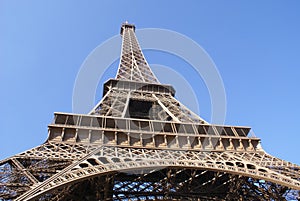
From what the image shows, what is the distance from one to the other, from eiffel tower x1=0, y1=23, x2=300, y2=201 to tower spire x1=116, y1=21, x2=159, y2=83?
960cm

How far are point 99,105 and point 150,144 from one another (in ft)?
21.3

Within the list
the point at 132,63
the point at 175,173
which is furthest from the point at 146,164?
the point at 132,63

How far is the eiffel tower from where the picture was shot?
14086 millimetres

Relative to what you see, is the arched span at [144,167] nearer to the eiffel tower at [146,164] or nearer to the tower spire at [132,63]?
the eiffel tower at [146,164]

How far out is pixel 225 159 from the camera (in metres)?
17.8

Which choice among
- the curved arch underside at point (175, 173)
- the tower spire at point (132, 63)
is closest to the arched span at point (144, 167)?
the curved arch underside at point (175, 173)

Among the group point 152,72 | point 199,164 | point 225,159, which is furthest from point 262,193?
point 152,72

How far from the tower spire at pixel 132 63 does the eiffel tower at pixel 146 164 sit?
9.60m

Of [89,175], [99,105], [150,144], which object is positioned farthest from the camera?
[99,105]

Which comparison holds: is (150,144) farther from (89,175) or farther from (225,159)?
(89,175)

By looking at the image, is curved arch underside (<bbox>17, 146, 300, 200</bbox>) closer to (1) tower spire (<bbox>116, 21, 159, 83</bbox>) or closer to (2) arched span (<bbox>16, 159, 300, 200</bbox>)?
(2) arched span (<bbox>16, 159, 300, 200</bbox>)

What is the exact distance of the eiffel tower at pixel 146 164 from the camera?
46.2 ft

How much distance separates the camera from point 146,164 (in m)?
15.0

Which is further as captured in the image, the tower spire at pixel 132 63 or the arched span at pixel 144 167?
the tower spire at pixel 132 63
